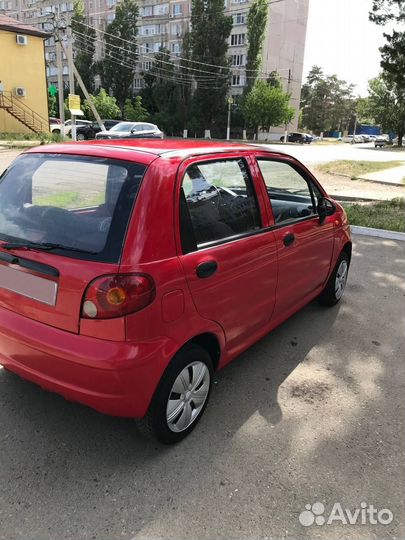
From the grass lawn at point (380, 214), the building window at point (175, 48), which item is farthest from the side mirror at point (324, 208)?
the building window at point (175, 48)

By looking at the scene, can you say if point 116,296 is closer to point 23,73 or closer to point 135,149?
point 135,149

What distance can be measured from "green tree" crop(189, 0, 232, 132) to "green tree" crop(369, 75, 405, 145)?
58.0 ft

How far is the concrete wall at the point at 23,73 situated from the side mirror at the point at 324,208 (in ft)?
106

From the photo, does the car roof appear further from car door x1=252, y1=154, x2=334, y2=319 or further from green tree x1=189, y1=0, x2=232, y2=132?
green tree x1=189, y1=0, x2=232, y2=132

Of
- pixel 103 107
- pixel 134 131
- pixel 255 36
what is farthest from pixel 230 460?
pixel 255 36

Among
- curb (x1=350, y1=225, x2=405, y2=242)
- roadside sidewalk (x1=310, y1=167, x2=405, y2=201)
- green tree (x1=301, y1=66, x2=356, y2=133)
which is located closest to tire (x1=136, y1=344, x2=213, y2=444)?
curb (x1=350, y1=225, x2=405, y2=242)

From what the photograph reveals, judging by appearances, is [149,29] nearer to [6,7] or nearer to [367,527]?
[6,7]

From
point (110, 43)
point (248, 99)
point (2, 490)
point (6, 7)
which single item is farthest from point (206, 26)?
point (2, 490)

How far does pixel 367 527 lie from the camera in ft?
7.15

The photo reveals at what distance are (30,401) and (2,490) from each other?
29.7 inches

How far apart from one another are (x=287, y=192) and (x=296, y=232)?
0.87m

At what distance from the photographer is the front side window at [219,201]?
8.57 feet

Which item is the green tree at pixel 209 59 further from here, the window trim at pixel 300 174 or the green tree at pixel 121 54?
the window trim at pixel 300 174

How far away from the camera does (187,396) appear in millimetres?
2619
